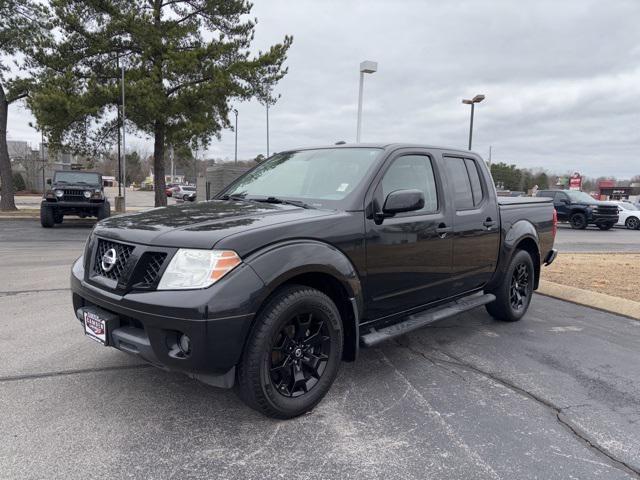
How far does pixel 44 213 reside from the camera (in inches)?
591

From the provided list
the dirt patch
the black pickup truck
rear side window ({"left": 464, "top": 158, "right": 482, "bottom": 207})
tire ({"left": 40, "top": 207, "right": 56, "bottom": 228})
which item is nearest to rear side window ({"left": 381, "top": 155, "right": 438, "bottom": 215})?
the black pickup truck

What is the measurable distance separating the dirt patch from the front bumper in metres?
6.09

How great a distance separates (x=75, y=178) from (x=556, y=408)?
16.0 m

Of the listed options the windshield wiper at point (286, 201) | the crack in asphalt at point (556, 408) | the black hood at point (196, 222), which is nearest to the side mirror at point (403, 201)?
the black hood at point (196, 222)

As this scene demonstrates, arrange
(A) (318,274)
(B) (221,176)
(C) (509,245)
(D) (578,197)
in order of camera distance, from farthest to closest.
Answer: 1. (B) (221,176)
2. (D) (578,197)
3. (C) (509,245)
4. (A) (318,274)

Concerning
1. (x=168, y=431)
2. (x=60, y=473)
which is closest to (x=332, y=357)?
(x=168, y=431)

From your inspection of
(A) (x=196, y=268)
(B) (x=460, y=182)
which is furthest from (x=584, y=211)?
(A) (x=196, y=268)

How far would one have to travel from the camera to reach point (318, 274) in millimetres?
3172

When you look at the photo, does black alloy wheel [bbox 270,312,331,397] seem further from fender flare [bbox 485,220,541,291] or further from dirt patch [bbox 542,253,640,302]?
dirt patch [bbox 542,253,640,302]

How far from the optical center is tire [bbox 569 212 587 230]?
903 inches

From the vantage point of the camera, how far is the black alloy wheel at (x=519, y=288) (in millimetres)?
5383

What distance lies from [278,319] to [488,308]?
3.27 meters

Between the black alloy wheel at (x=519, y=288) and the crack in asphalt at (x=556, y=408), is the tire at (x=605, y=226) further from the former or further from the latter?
the crack in asphalt at (x=556, y=408)

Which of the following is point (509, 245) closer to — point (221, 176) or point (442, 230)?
point (442, 230)
